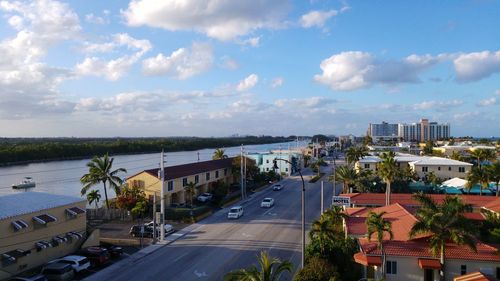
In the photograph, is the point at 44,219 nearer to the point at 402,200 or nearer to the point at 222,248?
the point at 222,248

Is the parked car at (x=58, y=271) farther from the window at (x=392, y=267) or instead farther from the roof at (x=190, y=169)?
the roof at (x=190, y=169)

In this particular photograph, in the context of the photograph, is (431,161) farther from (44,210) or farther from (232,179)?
(44,210)

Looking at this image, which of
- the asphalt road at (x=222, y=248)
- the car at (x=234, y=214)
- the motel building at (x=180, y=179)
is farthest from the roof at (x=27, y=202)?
the car at (x=234, y=214)

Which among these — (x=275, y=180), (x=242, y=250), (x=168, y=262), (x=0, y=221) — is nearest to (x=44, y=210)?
(x=0, y=221)

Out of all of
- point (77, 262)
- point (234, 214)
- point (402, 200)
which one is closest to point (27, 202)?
point (77, 262)

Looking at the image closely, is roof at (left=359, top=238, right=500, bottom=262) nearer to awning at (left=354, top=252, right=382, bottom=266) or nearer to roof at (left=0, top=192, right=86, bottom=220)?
awning at (left=354, top=252, right=382, bottom=266)

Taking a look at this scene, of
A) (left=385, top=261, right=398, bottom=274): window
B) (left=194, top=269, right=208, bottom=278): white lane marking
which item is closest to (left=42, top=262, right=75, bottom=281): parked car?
(left=194, top=269, right=208, bottom=278): white lane marking
